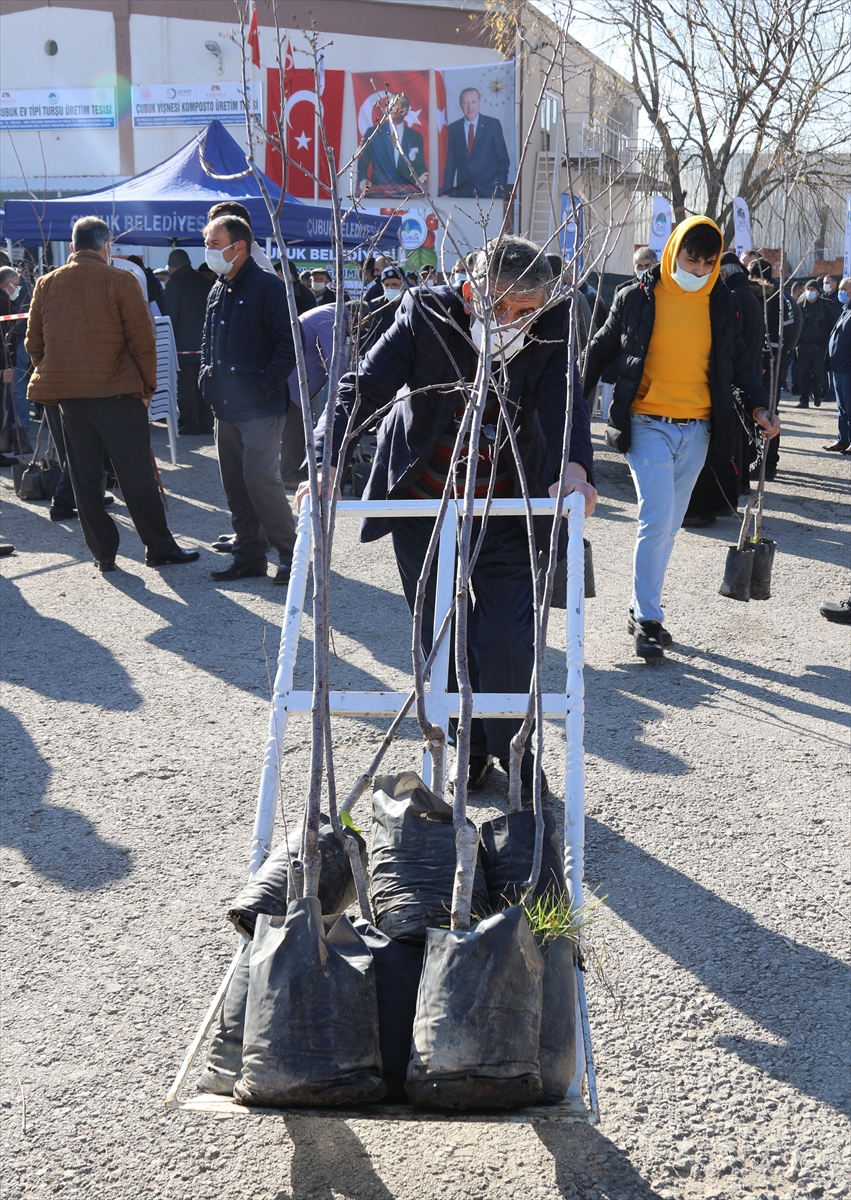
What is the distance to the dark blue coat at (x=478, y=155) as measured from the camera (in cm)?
2844

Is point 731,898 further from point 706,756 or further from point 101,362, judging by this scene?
point 101,362

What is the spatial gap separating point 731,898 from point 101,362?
5.10m


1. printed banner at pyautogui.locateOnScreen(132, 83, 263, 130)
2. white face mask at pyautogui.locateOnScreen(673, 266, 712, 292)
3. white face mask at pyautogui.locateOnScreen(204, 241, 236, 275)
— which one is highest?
printed banner at pyautogui.locateOnScreen(132, 83, 263, 130)

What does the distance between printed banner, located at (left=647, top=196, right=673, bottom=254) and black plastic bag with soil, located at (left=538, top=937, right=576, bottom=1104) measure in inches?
528

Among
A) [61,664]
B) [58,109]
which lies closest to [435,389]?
[61,664]

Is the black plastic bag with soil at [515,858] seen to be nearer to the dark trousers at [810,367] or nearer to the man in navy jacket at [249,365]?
the man in navy jacket at [249,365]

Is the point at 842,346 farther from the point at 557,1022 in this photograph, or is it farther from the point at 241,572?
the point at 557,1022

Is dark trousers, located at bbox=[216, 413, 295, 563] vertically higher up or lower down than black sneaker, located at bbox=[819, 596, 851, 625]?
higher up

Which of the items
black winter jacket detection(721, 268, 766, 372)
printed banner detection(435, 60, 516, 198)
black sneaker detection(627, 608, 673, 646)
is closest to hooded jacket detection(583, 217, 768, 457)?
black winter jacket detection(721, 268, 766, 372)

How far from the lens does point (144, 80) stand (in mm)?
29781

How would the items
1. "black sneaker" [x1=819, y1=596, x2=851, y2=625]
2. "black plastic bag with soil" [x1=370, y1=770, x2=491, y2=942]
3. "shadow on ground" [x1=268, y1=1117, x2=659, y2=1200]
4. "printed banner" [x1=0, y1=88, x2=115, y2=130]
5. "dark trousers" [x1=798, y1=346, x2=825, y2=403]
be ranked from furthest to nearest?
1. "printed banner" [x1=0, y1=88, x2=115, y2=130]
2. "dark trousers" [x1=798, y1=346, x2=825, y2=403]
3. "black sneaker" [x1=819, y1=596, x2=851, y2=625]
4. "shadow on ground" [x1=268, y1=1117, x2=659, y2=1200]
5. "black plastic bag with soil" [x1=370, y1=770, x2=491, y2=942]

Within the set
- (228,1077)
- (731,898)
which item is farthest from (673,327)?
(228,1077)

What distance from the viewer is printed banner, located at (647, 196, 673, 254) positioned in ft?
47.0

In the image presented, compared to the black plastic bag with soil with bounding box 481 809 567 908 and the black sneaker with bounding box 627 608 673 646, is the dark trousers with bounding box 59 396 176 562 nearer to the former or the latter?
the black sneaker with bounding box 627 608 673 646
